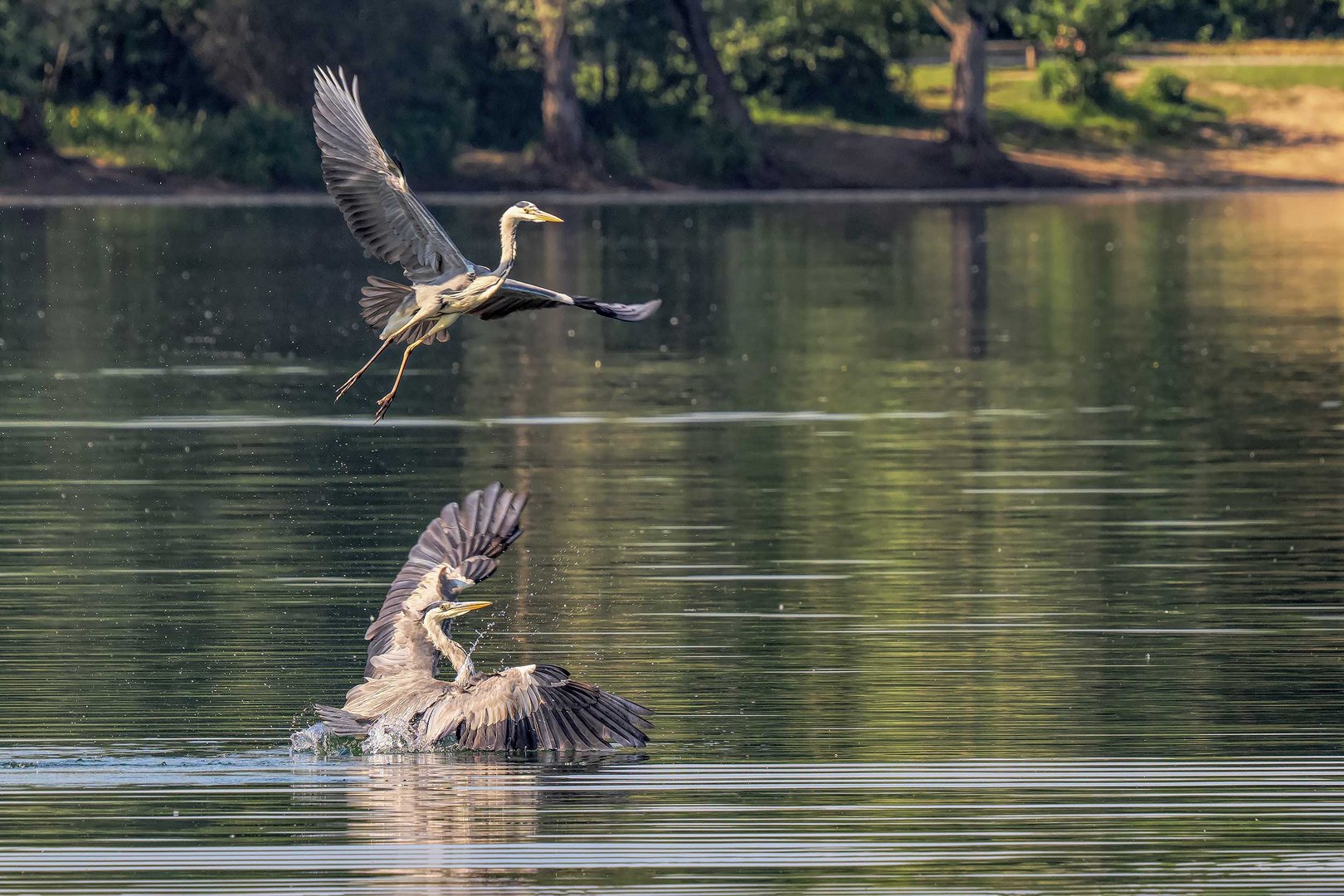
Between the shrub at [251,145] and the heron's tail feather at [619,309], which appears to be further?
the shrub at [251,145]

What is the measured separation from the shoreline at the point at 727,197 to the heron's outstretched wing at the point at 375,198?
5456 centimetres

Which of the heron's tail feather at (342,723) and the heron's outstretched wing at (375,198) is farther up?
the heron's outstretched wing at (375,198)

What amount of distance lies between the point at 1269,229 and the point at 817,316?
2286 centimetres

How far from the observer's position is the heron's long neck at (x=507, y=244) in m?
13.3

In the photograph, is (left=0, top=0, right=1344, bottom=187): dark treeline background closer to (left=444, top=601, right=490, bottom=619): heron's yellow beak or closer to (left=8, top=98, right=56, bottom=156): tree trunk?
(left=8, top=98, right=56, bottom=156): tree trunk

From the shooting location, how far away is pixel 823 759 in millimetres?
12352

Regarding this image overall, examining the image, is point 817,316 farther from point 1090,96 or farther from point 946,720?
point 1090,96

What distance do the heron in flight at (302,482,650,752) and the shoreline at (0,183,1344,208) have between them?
182 ft

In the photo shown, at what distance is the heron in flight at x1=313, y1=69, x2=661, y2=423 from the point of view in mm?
13602

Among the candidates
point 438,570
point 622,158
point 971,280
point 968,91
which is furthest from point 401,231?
point 968,91

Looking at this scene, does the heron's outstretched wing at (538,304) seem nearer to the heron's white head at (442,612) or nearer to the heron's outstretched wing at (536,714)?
the heron's white head at (442,612)

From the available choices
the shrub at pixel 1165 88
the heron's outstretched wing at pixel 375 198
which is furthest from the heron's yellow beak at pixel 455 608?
the shrub at pixel 1165 88

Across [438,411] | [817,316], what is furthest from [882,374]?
[817,316]

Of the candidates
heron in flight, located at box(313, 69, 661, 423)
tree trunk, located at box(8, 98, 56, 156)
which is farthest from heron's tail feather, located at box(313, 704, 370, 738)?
tree trunk, located at box(8, 98, 56, 156)
